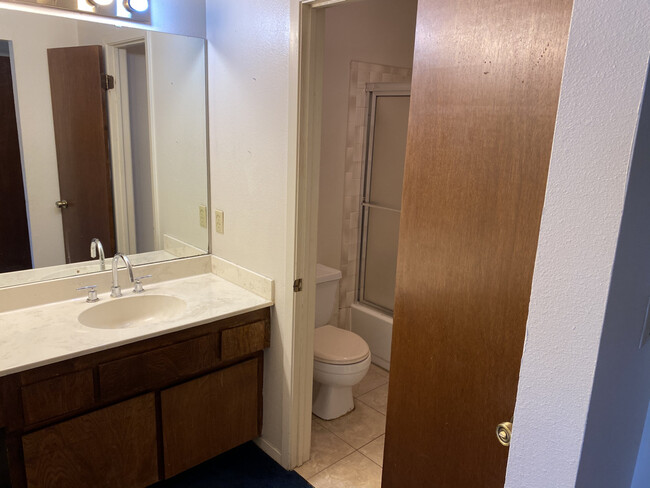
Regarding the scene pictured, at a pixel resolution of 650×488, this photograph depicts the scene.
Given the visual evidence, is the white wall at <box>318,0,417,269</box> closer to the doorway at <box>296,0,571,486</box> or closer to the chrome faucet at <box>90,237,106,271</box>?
the chrome faucet at <box>90,237,106,271</box>

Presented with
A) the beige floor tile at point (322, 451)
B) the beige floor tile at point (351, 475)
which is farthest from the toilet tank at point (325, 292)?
the beige floor tile at point (351, 475)

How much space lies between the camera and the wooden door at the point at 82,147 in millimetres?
2002

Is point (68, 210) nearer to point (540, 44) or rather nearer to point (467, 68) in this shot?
point (467, 68)

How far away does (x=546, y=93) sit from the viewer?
3.42 ft

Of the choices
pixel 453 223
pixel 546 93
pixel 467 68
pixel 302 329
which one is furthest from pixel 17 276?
pixel 546 93

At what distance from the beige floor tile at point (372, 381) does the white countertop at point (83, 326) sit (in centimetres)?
113

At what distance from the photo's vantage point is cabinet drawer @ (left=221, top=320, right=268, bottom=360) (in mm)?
2027

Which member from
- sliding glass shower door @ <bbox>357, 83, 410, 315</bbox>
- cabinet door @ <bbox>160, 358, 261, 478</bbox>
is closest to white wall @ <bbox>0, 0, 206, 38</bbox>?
sliding glass shower door @ <bbox>357, 83, 410, 315</bbox>

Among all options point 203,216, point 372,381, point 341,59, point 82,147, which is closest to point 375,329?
point 372,381

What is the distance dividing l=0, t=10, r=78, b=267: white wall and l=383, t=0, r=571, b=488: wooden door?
1.47m

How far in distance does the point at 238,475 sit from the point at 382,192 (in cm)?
188

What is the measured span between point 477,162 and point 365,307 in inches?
90.5

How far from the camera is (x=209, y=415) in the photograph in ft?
6.80

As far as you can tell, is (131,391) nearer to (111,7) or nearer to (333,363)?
(333,363)
